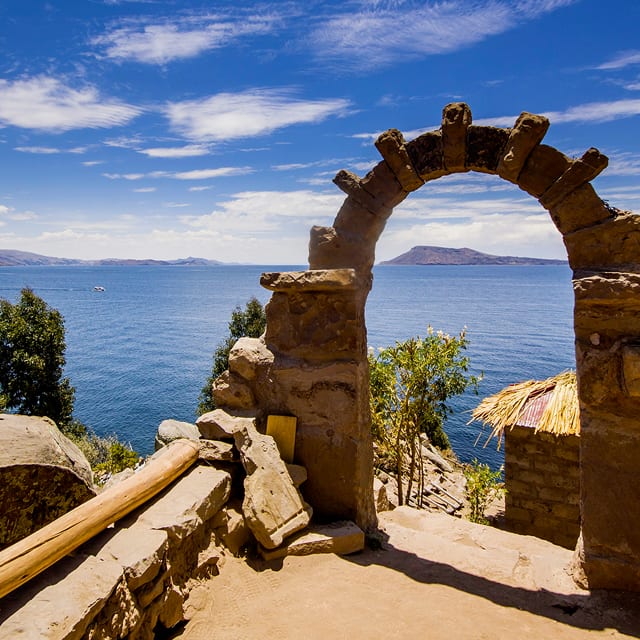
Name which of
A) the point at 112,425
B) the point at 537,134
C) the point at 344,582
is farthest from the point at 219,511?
the point at 112,425

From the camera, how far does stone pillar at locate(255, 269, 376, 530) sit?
16.0 feet

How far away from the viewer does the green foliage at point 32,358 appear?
54.8 ft

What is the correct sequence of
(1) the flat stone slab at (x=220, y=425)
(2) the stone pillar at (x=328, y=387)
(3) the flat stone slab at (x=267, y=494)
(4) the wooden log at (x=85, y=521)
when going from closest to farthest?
Answer: (4) the wooden log at (x=85, y=521) → (3) the flat stone slab at (x=267, y=494) → (1) the flat stone slab at (x=220, y=425) → (2) the stone pillar at (x=328, y=387)

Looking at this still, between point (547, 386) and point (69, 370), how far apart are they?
42.5 meters

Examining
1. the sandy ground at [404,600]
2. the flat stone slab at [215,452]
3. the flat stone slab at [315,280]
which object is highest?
the flat stone slab at [315,280]

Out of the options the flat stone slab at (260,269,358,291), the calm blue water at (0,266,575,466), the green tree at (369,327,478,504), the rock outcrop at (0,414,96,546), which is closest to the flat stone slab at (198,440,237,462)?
the rock outcrop at (0,414,96,546)

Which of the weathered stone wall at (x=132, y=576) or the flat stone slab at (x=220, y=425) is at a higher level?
the flat stone slab at (x=220, y=425)

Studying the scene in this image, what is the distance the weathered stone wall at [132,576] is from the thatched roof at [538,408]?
17.8 ft

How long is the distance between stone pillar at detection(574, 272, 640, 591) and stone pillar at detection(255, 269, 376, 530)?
6.43ft

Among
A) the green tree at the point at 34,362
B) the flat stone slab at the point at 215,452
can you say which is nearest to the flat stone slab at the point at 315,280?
the flat stone slab at the point at 215,452

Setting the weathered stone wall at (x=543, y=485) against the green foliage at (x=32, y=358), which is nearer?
the weathered stone wall at (x=543, y=485)

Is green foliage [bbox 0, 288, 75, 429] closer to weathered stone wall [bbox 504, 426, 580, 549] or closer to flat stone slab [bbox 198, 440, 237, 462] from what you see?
flat stone slab [bbox 198, 440, 237, 462]

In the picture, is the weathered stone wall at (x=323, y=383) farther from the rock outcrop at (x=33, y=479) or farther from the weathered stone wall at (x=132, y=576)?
the rock outcrop at (x=33, y=479)

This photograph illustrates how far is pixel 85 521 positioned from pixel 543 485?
25.1 ft
